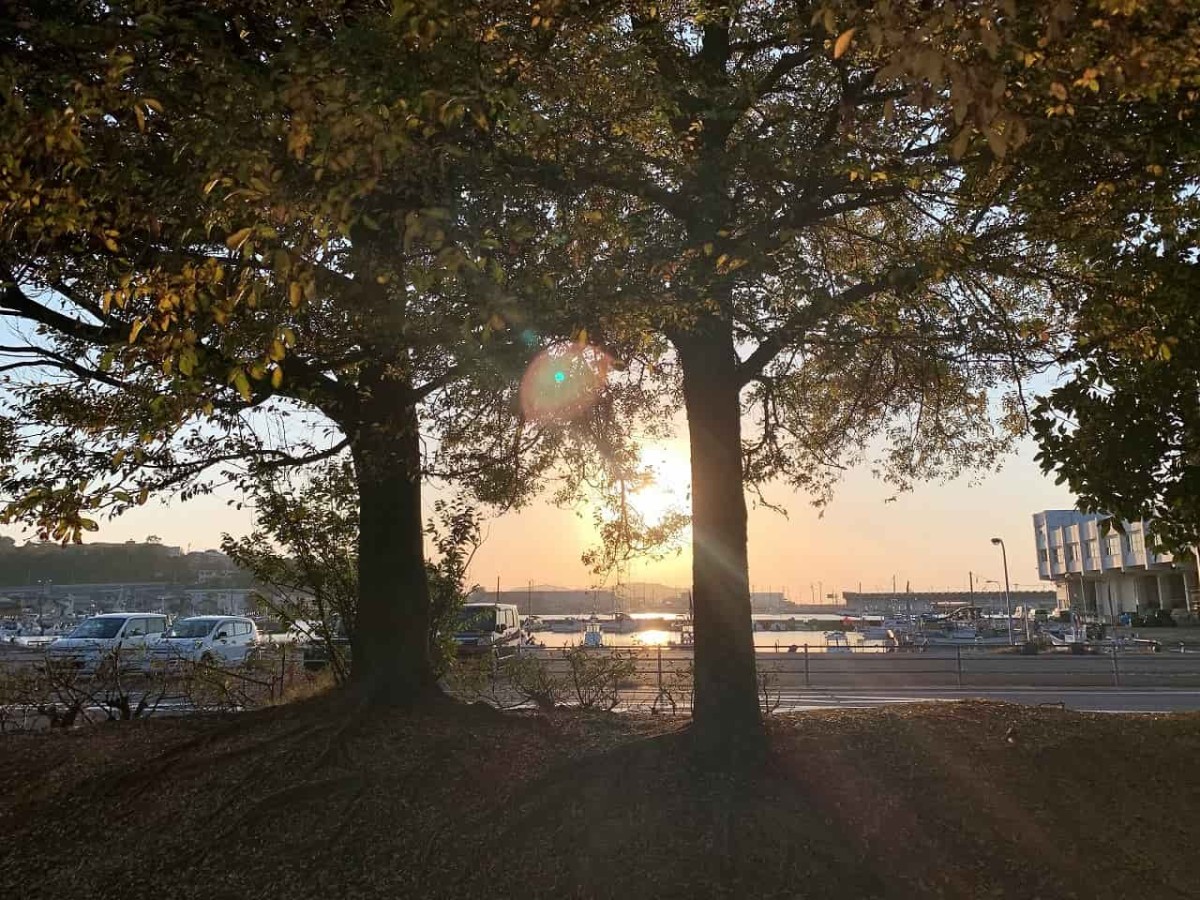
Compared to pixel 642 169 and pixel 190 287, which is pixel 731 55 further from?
pixel 190 287

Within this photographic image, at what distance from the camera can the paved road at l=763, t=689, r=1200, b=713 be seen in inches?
617

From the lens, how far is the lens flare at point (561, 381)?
7004mm

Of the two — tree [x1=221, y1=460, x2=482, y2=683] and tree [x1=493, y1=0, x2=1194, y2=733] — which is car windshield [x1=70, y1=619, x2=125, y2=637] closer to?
tree [x1=221, y1=460, x2=482, y2=683]

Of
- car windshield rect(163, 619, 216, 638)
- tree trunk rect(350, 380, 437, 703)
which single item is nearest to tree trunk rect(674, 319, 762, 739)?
tree trunk rect(350, 380, 437, 703)

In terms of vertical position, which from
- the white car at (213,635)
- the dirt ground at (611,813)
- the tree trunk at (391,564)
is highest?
the tree trunk at (391,564)

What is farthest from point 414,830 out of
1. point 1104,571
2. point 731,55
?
point 1104,571

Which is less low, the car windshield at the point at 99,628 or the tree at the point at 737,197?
the tree at the point at 737,197

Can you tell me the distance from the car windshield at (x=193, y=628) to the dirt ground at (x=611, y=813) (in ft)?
56.9

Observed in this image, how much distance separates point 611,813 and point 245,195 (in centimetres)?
480

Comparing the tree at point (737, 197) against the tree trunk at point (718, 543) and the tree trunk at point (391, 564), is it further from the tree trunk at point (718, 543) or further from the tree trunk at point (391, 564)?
the tree trunk at point (391, 564)

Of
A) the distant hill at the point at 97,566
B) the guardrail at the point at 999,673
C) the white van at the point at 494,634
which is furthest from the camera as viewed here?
the distant hill at the point at 97,566

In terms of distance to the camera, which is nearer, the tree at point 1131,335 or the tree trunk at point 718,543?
the tree at point 1131,335

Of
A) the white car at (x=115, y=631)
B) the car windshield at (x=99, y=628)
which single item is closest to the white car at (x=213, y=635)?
the white car at (x=115, y=631)

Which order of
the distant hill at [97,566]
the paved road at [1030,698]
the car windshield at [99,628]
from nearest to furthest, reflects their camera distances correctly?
the paved road at [1030,698], the car windshield at [99,628], the distant hill at [97,566]
